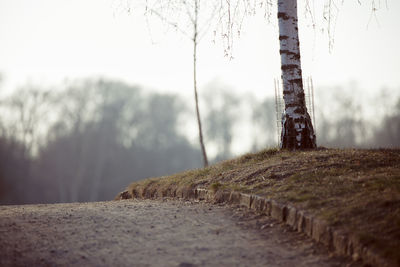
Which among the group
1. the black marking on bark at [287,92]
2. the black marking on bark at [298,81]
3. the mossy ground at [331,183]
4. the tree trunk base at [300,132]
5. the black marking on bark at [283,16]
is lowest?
the mossy ground at [331,183]

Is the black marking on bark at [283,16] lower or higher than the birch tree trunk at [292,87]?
higher

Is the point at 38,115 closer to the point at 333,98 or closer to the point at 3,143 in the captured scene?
the point at 3,143

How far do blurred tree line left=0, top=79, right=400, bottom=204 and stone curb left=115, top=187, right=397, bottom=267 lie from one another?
33.6m

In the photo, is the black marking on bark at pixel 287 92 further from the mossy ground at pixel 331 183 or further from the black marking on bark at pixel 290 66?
the mossy ground at pixel 331 183

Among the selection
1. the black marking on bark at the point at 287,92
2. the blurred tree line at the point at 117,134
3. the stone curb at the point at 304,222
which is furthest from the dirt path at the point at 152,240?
the blurred tree line at the point at 117,134

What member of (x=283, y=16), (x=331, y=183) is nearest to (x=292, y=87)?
(x=283, y=16)

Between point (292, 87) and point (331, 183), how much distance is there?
3.61m

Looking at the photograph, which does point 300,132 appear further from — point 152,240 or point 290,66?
point 152,240

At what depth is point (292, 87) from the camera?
8938 mm

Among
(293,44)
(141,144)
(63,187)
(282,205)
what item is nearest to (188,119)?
(141,144)

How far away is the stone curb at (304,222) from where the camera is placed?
3.92 m

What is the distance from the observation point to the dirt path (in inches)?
170

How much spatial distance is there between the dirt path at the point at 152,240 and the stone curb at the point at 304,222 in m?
0.12

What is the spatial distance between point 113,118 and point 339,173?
39.6 m
